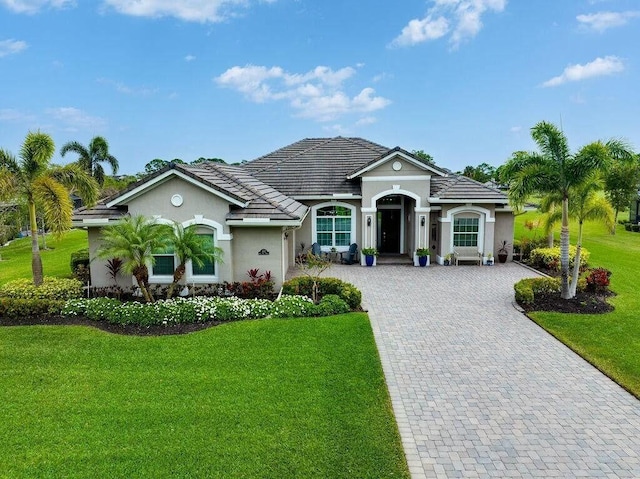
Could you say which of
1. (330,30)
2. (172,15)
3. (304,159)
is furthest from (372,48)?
(172,15)

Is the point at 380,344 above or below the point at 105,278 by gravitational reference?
below

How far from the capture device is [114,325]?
12836 mm

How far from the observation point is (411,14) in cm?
2292

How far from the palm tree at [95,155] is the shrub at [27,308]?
33.6 m

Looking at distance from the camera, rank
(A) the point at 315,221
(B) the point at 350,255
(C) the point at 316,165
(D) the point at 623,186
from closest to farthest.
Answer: (B) the point at 350,255
(A) the point at 315,221
(C) the point at 316,165
(D) the point at 623,186

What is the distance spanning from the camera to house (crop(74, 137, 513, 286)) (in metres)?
15.6

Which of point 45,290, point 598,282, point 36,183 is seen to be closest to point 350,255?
point 598,282

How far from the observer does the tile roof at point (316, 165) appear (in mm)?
22938

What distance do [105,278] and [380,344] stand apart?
35.6ft

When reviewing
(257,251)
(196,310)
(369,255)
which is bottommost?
(196,310)

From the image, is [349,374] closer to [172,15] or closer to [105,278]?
[105,278]

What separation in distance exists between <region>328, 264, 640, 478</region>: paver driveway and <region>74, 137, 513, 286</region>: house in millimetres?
5243

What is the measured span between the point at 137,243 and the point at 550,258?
17.7 m

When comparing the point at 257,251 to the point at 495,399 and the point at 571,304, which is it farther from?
the point at 571,304
